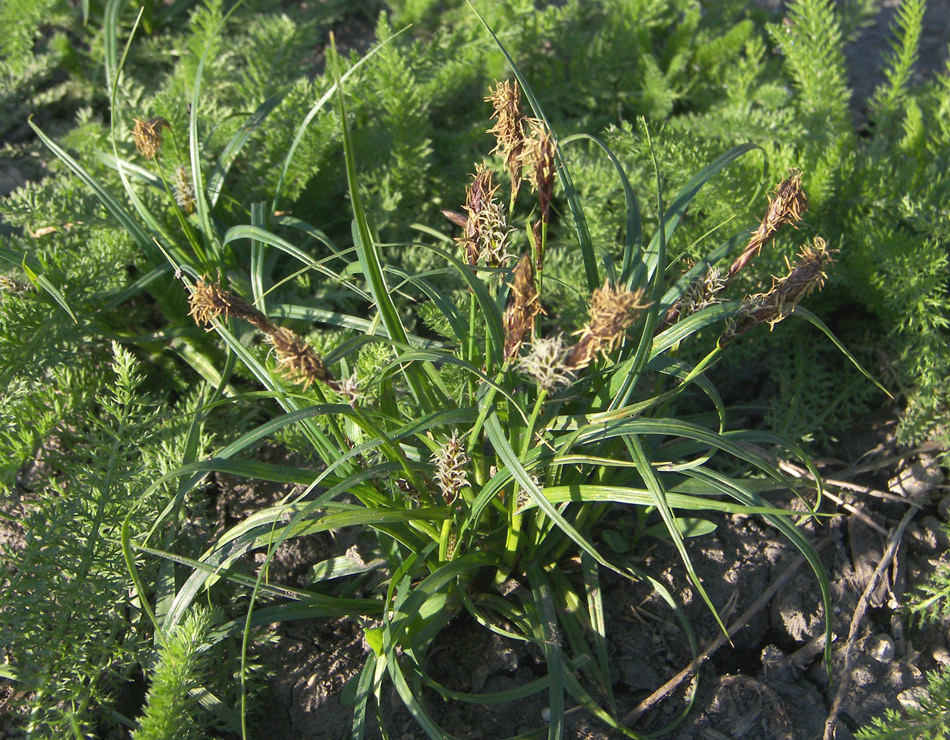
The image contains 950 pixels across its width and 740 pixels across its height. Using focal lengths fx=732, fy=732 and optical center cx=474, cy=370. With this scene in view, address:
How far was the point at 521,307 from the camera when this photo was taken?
1102mm

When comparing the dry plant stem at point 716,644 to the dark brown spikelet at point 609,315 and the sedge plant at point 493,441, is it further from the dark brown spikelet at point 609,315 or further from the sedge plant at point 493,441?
the dark brown spikelet at point 609,315

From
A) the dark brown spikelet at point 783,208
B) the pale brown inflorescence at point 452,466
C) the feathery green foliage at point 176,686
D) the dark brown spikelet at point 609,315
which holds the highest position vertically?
the dark brown spikelet at point 609,315

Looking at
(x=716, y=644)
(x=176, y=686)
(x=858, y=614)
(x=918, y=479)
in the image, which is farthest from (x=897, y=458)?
(x=176, y=686)

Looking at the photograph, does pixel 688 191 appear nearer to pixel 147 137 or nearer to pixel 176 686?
pixel 147 137

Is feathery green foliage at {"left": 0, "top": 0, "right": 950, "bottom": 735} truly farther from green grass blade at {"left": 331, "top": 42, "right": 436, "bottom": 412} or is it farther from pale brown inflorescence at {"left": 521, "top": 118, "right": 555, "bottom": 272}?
pale brown inflorescence at {"left": 521, "top": 118, "right": 555, "bottom": 272}

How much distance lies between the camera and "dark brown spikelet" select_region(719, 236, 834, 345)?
1.17 m

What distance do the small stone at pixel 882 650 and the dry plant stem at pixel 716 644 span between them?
0.73 feet

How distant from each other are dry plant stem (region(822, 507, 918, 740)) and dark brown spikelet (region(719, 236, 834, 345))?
33.1 inches

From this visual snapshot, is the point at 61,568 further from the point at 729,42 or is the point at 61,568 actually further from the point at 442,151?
the point at 729,42

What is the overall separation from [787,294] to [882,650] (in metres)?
0.97

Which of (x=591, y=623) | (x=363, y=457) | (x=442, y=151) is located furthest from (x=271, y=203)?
(x=591, y=623)

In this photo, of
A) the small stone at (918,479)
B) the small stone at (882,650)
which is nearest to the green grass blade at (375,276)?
the small stone at (882,650)

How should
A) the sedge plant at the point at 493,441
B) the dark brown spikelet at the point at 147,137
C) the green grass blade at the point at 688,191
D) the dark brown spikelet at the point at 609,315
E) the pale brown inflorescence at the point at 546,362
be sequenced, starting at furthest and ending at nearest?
1. the dark brown spikelet at the point at 147,137
2. the green grass blade at the point at 688,191
3. the sedge plant at the point at 493,441
4. the pale brown inflorescence at the point at 546,362
5. the dark brown spikelet at the point at 609,315

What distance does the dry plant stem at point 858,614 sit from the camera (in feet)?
5.00
